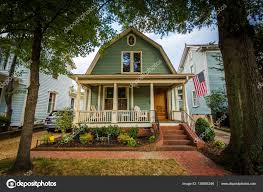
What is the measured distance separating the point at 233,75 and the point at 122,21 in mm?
5521

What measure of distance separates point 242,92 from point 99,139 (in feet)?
23.5

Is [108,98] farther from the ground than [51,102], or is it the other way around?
[51,102]

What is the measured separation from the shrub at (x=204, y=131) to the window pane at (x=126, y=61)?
6513mm

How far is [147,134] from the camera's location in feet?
32.5

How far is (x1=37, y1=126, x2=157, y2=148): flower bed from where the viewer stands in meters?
8.48

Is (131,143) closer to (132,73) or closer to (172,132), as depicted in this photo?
(172,132)

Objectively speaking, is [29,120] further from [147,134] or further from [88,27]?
[147,134]

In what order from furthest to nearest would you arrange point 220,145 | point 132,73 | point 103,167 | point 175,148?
point 132,73 → point 175,148 → point 220,145 → point 103,167

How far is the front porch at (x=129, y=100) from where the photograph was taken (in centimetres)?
1092

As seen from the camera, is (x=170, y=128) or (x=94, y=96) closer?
(x=170, y=128)

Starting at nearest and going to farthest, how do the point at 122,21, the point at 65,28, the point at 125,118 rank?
the point at 65,28 → the point at 122,21 → the point at 125,118

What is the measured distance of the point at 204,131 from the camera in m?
9.46

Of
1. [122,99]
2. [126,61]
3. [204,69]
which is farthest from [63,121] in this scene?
[204,69]

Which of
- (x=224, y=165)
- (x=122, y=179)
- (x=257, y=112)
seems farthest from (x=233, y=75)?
(x=122, y=179)
